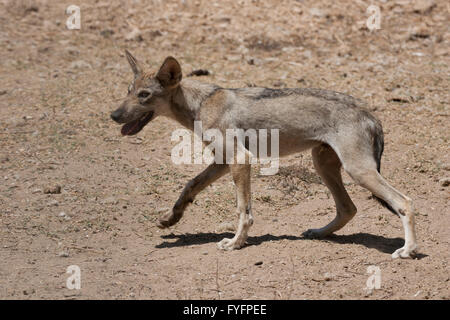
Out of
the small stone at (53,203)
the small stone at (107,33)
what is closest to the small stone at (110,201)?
the small stone at (53,203)

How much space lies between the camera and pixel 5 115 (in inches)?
432

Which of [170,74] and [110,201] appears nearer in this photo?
[170,74]

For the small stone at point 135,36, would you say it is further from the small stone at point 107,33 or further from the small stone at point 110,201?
the small stone at point 110,201

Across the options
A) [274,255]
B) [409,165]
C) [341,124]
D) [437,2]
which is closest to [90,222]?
[274,255]

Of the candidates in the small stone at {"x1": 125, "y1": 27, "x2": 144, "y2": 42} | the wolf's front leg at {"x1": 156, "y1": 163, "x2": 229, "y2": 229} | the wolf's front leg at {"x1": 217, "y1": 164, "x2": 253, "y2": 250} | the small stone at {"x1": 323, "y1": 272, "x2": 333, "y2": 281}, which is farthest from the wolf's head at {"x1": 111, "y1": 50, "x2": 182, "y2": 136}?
the small stone at {"x1": 125, "y1": 27, "x2": 144, "y2": 42}

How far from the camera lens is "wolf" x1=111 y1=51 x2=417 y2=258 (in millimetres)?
6848

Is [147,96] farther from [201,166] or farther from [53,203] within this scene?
[201,166]

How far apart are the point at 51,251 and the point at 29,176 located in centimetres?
212

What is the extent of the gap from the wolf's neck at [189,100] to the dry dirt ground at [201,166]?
4.65 feet

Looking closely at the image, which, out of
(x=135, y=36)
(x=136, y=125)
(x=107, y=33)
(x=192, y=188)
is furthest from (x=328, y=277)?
(x=107, y=33)

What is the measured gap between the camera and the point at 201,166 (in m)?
9.69

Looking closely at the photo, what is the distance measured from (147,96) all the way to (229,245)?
1.94 metres

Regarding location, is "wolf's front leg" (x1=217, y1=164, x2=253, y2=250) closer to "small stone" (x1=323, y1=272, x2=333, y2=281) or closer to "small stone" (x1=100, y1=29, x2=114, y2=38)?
"small stone" (x1=323, y1=272, x2=333, y2=281)

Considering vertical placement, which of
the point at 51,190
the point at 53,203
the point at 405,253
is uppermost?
the point at 51,190
